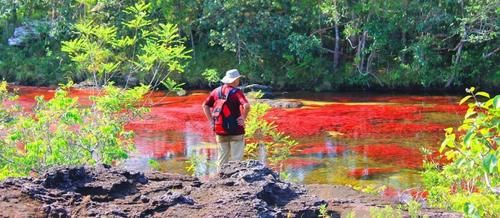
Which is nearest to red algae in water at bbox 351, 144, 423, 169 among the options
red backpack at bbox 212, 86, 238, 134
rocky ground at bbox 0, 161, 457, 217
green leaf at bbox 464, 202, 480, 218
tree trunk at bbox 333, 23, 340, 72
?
red backpack at bbox 212, 86, 238, 134

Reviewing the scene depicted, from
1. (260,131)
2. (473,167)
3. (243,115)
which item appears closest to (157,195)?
(473,167)

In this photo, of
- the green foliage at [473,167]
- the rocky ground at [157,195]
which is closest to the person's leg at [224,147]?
the green foliage at [473,167]

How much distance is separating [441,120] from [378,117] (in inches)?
A: 69.3

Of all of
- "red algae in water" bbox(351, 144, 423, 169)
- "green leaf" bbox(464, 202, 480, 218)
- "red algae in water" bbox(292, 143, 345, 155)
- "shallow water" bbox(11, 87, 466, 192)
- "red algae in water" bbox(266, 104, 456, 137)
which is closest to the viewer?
"green leaf" bbox(464, 202, 480, 218)

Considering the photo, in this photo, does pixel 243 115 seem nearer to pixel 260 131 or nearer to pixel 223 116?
pixel 223 116

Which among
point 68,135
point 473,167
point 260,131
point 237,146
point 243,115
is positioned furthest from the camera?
point 260,131

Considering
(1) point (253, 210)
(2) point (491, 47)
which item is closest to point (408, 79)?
(2) point (491, 47)

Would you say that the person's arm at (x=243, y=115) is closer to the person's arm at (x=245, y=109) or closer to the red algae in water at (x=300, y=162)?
the person's arm at (x=245, y=109)

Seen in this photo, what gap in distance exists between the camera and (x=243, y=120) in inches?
332

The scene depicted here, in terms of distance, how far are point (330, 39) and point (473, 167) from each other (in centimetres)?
2174

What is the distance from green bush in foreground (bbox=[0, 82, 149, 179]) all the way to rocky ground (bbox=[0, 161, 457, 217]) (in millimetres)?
2548

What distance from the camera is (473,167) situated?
605 cm

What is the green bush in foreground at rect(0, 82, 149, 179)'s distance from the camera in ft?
24.5

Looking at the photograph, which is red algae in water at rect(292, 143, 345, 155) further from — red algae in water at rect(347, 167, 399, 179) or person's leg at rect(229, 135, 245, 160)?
person's leg at rect(229, 135, 245, 160)
